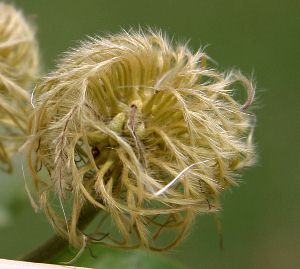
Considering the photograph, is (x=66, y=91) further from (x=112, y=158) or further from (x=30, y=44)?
(x=30, y=44)

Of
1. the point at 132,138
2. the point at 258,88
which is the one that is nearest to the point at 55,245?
the point at 132,138

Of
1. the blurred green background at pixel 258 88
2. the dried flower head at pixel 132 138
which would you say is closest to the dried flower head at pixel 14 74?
the dried flower head at pixel 132 138

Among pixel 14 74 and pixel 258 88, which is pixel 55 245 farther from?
pixel 258 88

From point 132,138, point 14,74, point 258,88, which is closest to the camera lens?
point 132,138

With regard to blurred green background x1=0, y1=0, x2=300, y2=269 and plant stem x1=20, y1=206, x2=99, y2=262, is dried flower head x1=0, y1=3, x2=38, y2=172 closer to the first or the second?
plant stem x1=20, y1=206, x2=99, y2=262

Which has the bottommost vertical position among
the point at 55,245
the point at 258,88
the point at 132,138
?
the point at 258,88

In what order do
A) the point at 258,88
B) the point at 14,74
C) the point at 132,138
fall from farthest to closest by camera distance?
the point at 258,88 < the point at 14,74 < the point at 132,138

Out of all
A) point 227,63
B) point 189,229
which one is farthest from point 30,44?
point 227,63

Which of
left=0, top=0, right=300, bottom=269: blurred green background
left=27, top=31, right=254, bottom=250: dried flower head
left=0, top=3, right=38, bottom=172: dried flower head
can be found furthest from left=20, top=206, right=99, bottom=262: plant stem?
left=0, top=0, right=300, bottom=269: blurred green background
